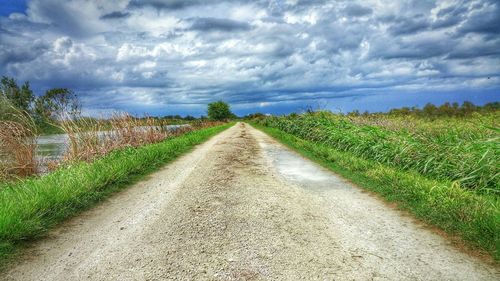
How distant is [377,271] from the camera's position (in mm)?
4039

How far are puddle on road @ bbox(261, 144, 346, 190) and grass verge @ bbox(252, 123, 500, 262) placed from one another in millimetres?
534

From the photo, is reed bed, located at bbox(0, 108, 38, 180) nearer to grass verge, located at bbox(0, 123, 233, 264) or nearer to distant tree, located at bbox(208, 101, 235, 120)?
grass verge, located at bbox(0, 123, 233, 264)

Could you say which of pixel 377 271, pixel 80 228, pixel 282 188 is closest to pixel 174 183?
pixel 282 188

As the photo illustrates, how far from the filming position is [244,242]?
4.85m

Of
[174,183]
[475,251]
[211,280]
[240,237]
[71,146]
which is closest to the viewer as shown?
[211,280]

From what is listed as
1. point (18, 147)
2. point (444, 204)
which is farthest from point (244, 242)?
point (18, 147)

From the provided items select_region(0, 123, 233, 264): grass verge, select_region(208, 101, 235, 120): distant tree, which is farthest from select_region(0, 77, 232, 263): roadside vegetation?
select_region(208, 101, 235, 120): distant tree

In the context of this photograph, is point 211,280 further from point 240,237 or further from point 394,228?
point 394,228

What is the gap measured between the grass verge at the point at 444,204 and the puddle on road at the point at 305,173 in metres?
0.53

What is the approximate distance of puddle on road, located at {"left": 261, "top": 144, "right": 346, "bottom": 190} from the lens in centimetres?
890

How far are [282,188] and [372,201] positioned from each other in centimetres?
193

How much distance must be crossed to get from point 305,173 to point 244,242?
237 inches

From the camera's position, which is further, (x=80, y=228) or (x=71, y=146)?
(x=71, y=146)

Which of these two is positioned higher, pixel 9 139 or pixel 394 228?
pixel 9 139
